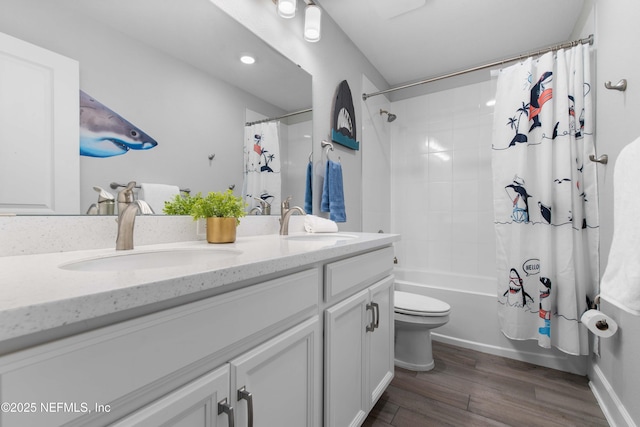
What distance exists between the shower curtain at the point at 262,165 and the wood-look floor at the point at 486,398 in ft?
4.02

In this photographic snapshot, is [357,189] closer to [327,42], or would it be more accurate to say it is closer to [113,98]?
[327,42]

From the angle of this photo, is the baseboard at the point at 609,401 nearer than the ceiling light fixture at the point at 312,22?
Yes

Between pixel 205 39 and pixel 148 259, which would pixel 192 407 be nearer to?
pixel 148 259

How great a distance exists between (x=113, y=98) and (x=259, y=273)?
78 cm

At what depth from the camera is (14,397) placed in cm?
34

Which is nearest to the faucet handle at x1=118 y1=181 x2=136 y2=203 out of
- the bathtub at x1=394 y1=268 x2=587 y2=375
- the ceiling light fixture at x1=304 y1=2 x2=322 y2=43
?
the ceiling light fixture at x1=304 y1=2 x2=322 y2=43

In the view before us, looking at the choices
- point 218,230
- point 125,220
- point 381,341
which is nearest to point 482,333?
point 381,341

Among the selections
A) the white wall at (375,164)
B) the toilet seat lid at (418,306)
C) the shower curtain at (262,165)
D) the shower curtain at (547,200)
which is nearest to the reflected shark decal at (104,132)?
the shower curtain at (262,165)

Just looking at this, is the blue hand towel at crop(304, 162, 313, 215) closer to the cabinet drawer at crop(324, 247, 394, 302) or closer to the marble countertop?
the cabinet drawer at crop(324, 247, 394, 302)

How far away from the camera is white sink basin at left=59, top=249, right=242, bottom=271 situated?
2.39 ft

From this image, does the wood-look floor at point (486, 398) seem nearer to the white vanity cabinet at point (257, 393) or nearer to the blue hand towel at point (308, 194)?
the white vanity cabinet at point (257, 393)

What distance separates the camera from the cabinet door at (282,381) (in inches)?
25.9

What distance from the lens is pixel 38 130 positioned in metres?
0.77

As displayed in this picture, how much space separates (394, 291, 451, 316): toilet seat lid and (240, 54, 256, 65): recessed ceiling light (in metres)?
1.64
